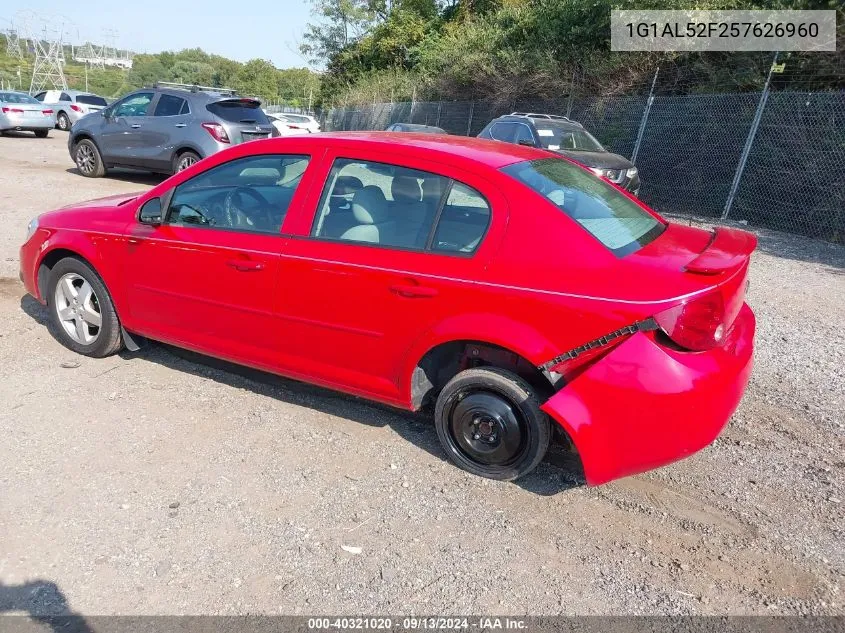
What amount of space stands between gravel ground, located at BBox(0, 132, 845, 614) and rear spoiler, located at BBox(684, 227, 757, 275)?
3.85ft

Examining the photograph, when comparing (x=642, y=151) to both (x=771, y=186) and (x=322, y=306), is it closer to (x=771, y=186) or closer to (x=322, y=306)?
(x=771, y=186)

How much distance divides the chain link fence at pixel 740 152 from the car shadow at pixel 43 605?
458 inches

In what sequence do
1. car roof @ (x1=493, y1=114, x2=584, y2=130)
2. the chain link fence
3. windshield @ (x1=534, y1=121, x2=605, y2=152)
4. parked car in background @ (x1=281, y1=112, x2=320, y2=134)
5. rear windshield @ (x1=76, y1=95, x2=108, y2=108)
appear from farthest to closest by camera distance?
rear windshield @ (x1=76, y1=95, x2=108, y2=108), parked car in background @ (x1=281, y1=112, x2=320, y2=134), car roof @ (x1=493, y1=114, x2=584, y2=130), windshield @ (x1=534, y1=121, x2=605, y2=152), the chain link fence

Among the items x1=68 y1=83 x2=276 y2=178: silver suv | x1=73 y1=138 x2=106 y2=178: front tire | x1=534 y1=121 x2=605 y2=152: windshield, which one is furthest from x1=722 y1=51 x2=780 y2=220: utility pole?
x1=73 y1=138 x2=106 y2=178: front tire

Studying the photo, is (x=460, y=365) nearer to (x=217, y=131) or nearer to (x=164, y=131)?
(x=217, y=131)

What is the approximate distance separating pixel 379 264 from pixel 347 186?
1.92 ft

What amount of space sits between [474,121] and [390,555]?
64.2 ft

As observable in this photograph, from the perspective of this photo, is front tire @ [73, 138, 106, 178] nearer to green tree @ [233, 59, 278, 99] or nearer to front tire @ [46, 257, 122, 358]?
front tire @ [46, 257, 122, 358]

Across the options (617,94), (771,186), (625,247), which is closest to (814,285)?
(771,186)

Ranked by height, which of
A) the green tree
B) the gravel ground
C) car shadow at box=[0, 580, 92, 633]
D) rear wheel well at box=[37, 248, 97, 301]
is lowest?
car shadow at box=[0, 580, 92, 633]

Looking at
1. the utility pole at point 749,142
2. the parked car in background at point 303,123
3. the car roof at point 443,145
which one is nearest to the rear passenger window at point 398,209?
the car roof at point 443,145

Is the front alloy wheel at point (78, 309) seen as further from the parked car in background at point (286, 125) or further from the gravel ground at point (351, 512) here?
the parked car in background at point (286, 125)

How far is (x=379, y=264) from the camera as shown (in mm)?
3344

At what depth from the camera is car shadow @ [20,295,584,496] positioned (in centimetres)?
342
